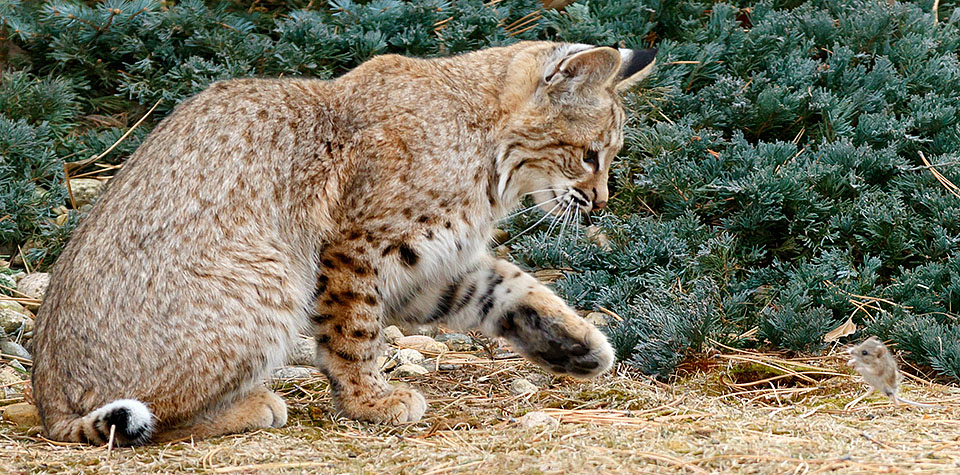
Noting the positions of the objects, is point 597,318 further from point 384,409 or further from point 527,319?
point 384,409

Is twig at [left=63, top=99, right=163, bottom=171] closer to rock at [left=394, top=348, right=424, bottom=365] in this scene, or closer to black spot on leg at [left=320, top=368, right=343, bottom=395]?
rock at [left=394, top=348, right=424, bottom=365]

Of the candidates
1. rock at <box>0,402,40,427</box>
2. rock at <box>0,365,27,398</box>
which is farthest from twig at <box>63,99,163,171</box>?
rock at <box>0,402,40,427</box>

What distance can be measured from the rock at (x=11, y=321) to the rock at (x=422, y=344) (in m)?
1.85

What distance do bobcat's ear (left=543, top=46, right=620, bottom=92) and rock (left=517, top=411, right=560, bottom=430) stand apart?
4.47ft

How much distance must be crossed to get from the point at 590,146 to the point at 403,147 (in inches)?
33.9

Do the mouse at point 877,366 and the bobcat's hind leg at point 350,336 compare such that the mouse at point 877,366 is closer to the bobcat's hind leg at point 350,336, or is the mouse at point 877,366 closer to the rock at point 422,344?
the bobcat's hind leg at point 350,336

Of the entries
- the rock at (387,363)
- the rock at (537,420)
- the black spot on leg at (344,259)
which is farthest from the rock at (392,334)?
the rock at (537,420)

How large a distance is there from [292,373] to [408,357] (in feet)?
1.77

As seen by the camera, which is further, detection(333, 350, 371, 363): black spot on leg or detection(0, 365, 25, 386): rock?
detection(0, 365, 25, 386): rock

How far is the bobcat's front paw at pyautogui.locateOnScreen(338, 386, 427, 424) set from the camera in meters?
→ 3.83

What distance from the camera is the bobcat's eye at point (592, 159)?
173 inches

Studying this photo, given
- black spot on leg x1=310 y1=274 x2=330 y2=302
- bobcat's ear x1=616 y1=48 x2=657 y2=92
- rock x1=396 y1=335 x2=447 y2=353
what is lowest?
rock x1=396 y1=335 x2=447 y2=353

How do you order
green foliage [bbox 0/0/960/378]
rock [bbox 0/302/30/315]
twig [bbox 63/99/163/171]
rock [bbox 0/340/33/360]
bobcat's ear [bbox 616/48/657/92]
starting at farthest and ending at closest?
twig [bbox 63/99/163/171] < rock [bbox 0/302/30/315] < green foliage [bbox 0/0/960/378] < rock [bbox 0/340/33/360] < bobcat's ear [bbox 616/48/657/92]

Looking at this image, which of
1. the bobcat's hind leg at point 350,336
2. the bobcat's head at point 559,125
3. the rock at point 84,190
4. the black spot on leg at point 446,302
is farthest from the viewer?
the rock at point 84,190
